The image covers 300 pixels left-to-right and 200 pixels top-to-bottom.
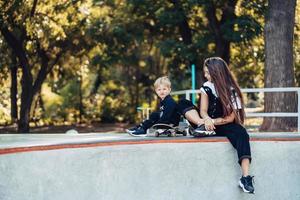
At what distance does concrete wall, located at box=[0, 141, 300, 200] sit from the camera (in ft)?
21.9

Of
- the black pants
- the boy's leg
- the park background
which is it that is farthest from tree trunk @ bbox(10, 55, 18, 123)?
the black pants

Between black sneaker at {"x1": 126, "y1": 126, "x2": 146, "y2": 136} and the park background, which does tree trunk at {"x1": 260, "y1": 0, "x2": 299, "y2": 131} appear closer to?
the park background

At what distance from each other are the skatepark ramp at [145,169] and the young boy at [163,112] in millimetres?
557

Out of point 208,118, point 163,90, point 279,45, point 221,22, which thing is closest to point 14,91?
point 221,22

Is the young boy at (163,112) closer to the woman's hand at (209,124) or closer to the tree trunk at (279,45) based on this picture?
the woman's hand at (209,124)

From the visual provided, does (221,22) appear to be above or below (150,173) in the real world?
above

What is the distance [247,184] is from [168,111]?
4.90 ft

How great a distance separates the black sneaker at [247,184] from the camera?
22.6 ft

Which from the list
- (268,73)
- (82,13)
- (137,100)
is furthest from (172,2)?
(137,100)

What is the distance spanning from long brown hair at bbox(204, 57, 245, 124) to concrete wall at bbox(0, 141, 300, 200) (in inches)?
16.9

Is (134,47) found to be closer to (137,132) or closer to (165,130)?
(137,132)

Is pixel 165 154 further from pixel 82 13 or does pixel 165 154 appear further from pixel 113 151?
pixel 82 13

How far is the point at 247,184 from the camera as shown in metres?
6.94

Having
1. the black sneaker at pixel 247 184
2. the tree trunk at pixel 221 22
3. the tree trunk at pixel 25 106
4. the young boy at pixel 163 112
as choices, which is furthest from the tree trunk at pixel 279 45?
the tree trunk at pixel 25 106
